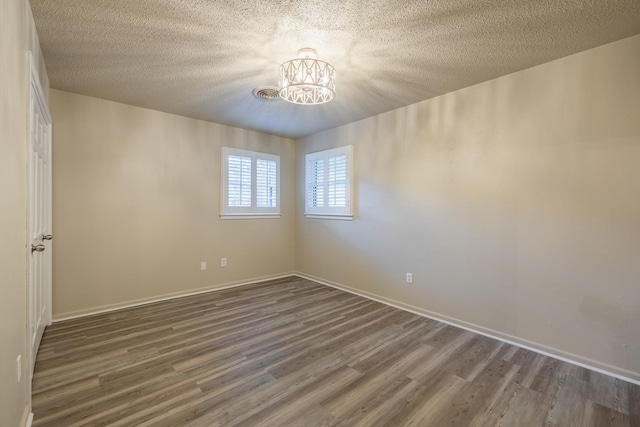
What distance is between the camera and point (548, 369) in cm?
224

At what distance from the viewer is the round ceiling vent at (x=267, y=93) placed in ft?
9.64

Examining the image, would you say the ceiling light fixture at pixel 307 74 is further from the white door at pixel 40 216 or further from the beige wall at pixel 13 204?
the white door at pixel 40 216

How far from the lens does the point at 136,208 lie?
3566 mm

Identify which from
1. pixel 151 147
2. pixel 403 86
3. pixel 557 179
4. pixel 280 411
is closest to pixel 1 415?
pixel 280 411

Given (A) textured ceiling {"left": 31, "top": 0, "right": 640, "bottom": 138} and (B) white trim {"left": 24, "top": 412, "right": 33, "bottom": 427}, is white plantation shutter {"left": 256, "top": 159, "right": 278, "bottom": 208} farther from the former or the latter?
(B) white trim {"left": 24, "top": 412, "right": 33, "bottom": 427}

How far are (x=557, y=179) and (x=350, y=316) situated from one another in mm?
2376

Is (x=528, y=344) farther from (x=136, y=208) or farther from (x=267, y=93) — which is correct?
(x=136, y=208)

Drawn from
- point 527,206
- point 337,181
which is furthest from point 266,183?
point 527,206

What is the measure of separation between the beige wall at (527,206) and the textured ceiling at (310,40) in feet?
0.99

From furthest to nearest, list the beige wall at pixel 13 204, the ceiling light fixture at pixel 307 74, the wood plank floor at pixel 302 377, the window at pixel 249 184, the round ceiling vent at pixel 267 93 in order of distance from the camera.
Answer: the window at pixel 249 184 → the round ceiling vent at pixel 267 93 → the ceiling light fixture at pixel 307 74 → the wood plank floor at pixel 302 377 → the beige wall at pixel 13 204

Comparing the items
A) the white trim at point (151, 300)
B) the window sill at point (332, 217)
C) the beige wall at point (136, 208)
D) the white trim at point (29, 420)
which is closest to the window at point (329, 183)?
the window sill at point (332, 217)

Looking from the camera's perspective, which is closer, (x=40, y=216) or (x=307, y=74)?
(x=307, y=74)

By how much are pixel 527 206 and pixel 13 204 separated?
360 cm

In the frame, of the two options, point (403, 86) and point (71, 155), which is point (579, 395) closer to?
point (403, 86)
